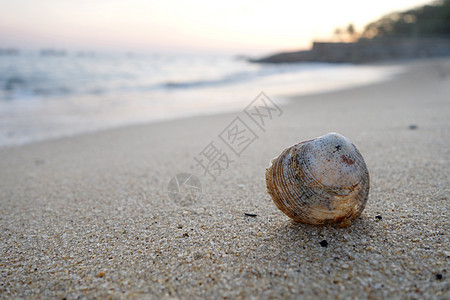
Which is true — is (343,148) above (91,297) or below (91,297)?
above

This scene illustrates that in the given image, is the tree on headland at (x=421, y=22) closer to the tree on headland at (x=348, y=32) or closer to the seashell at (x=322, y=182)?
the tree on headland at (x=348, y=32)

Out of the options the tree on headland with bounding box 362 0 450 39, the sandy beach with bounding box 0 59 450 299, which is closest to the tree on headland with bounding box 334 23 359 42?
the tree on headland with bounding box 362 0 450 39

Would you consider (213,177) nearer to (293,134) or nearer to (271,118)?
(293,134)

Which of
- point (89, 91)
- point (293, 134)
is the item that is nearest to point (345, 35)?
point (89, 91)

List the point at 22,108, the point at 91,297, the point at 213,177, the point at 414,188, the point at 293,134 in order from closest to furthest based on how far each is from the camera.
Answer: the point at 91,297
the point at 414,188
the point at 213,177
the point at 293,134
the point at 22,108

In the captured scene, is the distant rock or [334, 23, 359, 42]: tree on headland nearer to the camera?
the distant rock

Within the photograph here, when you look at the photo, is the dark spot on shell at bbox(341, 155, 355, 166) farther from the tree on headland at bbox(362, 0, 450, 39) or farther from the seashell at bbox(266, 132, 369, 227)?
A: the tree on headland at bbox(362, 0, 450, 39)
